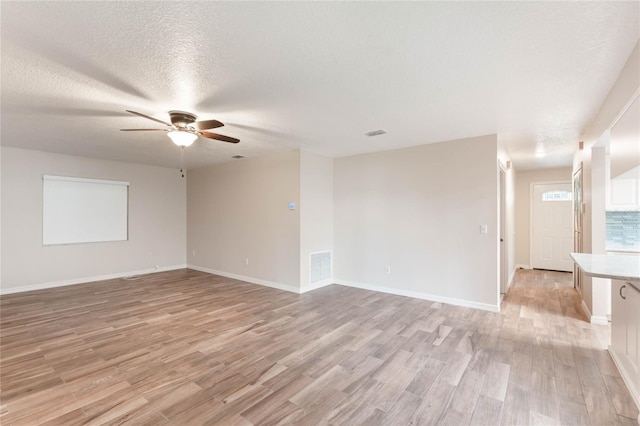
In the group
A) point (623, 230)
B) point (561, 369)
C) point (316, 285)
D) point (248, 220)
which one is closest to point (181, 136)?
point (248, 220)

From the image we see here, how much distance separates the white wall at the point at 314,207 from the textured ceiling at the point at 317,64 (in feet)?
4.70

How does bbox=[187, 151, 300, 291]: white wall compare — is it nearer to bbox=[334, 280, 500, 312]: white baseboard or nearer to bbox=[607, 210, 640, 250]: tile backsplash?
bbox=[334, 280, 500, 312]: white baseboard

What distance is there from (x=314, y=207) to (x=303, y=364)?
3.18m

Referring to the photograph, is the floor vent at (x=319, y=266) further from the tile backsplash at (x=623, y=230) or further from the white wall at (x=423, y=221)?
the tile backsplash at (x=623, y=230)

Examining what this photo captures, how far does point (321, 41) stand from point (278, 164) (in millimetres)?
3669

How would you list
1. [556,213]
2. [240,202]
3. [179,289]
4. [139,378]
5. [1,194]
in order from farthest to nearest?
[556,213] → [240,202] → [179,289] → [1,194] → [139,378]

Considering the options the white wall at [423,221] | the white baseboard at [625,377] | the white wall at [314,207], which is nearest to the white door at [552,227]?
the white wall at [423,221]

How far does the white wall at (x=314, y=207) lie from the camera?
17.1 ft

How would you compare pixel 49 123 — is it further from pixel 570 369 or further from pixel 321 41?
pixel 570 369

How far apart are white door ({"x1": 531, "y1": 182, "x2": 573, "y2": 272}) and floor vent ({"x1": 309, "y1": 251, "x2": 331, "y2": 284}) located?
568 cm

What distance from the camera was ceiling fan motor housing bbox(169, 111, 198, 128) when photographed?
10.5 feet

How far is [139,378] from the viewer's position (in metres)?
2.46

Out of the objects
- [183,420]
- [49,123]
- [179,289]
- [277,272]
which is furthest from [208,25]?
[179,289]

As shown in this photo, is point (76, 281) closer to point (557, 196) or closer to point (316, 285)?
point (316, 285)
